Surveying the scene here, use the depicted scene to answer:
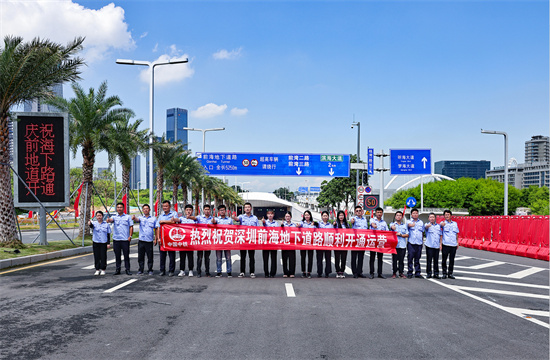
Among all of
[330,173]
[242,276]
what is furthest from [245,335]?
[330,173]

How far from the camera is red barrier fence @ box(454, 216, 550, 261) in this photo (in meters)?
19.1

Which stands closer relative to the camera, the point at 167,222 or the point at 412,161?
the point at 167,222

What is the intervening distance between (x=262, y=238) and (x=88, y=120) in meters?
15.6

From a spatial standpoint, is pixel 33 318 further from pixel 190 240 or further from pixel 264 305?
pixel 190 240

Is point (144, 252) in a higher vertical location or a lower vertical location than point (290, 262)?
higher

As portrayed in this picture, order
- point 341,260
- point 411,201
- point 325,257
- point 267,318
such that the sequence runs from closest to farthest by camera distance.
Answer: point 267,318 → point 325,257 → point 341,260 → point 411,201

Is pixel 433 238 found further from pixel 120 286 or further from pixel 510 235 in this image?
pixel 510 235

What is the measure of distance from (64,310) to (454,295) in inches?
300

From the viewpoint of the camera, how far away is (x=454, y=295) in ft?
31.6

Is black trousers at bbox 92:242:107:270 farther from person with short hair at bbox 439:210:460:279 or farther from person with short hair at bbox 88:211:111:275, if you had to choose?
person with short hair at bbox 439:210:460:279

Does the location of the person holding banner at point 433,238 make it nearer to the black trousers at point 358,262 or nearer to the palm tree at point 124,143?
the black trousers at point 358,262

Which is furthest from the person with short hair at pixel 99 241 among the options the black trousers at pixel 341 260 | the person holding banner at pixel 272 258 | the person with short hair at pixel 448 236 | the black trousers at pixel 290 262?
the person with short hair at pixel 448 236

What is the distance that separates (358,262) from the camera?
12.4m

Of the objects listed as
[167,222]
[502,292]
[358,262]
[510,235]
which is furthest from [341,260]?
[510,235]
